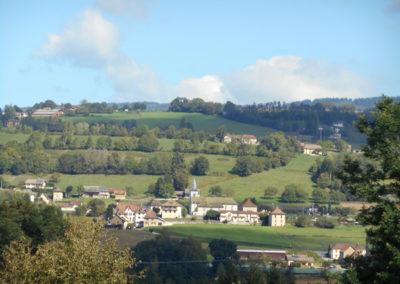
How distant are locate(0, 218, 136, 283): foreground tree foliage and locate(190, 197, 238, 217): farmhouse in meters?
85.2

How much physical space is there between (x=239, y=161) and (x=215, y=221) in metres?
29.1

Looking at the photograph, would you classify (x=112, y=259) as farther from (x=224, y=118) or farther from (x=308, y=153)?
(x=224, y=118)

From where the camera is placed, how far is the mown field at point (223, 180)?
385 ft

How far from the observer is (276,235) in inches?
3248

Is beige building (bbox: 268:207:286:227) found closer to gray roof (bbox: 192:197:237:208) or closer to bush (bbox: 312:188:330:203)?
gray roof (bbox: 192:197:237:208)

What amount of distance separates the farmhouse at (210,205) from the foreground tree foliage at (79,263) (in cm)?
8520

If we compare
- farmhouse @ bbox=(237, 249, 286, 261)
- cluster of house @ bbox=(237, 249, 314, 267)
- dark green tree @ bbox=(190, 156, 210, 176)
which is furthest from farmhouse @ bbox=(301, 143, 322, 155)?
cluster of house @ bbox=(237, 249, 314, 267)

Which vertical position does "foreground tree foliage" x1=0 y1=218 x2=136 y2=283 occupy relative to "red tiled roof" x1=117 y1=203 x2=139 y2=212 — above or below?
above

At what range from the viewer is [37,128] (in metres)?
170

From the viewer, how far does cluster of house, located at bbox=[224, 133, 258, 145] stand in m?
156

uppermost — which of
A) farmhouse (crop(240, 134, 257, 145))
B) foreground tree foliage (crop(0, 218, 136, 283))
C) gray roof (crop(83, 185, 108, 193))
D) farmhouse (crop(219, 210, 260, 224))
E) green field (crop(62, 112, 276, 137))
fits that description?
green field (crop(62, 112, 276, 137))

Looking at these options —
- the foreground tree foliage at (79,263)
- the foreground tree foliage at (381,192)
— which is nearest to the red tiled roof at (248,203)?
the foreground tree foliage at (381,192)

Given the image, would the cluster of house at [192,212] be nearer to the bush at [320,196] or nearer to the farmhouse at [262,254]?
the bush at [320,196]

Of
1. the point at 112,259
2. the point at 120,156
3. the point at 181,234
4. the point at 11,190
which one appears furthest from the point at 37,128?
the point at 112,259
